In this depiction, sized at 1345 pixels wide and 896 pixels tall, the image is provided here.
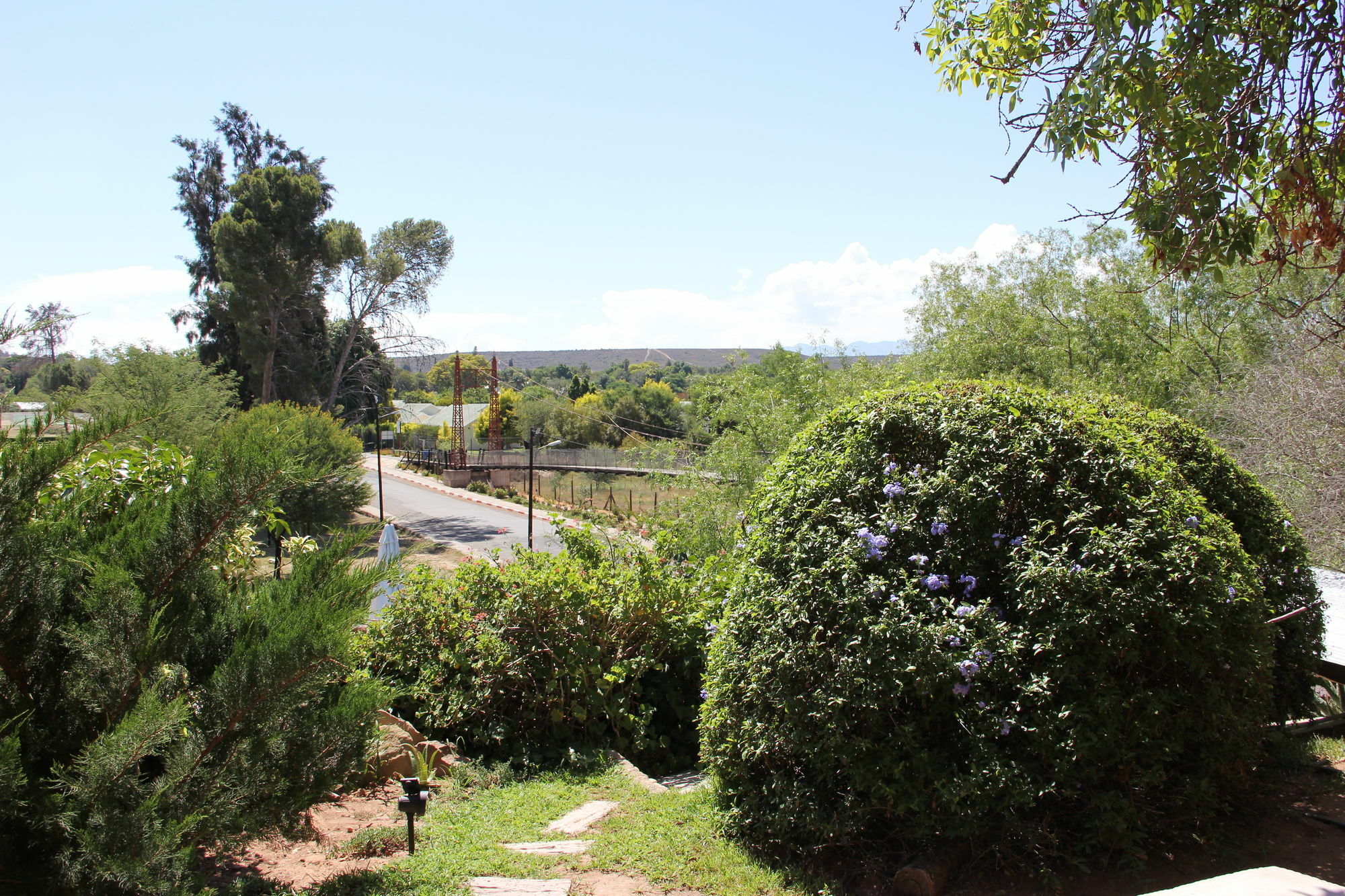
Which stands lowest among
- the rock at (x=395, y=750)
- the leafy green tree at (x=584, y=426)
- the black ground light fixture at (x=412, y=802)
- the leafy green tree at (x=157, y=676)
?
the leafy green tree at (x=584, y=426)

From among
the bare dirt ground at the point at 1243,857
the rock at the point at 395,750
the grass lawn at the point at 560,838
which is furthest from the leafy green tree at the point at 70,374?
the bare dirt ground at the point at 1243,857

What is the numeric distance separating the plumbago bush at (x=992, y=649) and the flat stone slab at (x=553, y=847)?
2.32 ft

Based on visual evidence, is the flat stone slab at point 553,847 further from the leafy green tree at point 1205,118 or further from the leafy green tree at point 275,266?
the leafy green tree at point 275,266

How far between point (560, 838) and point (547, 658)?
5.56 feet

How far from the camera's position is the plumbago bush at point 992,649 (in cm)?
313

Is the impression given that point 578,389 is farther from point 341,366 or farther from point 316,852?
point 316,852

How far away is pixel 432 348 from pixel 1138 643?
37.9 metres

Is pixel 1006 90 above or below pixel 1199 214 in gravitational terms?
above

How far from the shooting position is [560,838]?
399 cm

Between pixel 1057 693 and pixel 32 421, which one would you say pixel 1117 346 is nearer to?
pixel 1057 693

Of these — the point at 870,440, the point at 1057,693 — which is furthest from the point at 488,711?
the point at 1057,693

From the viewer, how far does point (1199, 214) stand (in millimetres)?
4730

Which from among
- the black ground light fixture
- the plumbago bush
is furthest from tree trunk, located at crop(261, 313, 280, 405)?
the plumbago bush

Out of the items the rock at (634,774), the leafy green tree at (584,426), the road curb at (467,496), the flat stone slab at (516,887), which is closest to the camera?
the flat stone slab at (516,887)
